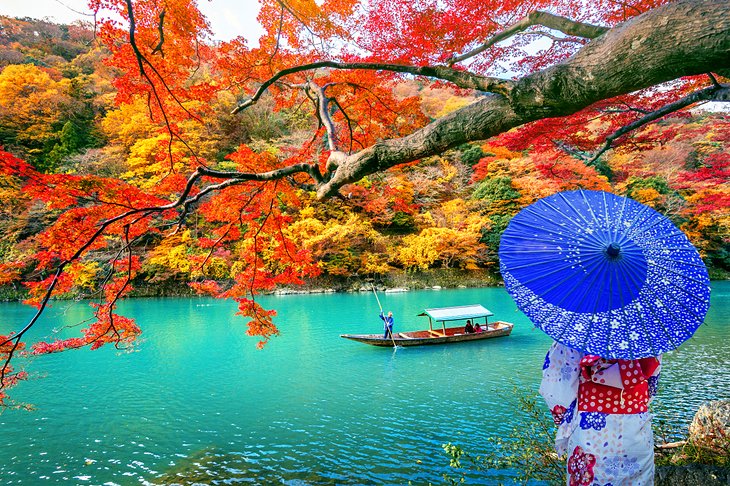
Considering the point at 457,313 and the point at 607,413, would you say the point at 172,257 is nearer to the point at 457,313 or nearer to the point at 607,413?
the point at 457,313

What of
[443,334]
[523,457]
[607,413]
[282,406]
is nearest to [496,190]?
[443,334]

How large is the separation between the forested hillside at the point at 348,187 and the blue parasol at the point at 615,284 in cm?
1535

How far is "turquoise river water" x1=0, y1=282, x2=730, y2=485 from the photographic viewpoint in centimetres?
457

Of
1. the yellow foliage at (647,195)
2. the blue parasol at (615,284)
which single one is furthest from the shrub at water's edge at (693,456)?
the yellow foliage at (647,195)

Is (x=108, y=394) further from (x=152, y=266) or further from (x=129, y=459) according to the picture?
(x=152, y=266)

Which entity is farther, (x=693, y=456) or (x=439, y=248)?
(x=439, y=248)

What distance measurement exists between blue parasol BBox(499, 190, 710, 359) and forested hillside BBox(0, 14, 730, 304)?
15349 mm

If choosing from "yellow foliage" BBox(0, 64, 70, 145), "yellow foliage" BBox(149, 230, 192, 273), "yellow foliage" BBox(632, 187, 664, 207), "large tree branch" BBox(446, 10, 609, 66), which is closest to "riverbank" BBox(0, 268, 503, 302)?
"yellow foliage" BBox(149, 230, 192, 273)

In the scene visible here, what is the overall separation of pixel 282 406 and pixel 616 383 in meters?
5.72

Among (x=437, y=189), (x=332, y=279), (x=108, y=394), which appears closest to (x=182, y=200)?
(x=108, y=394)

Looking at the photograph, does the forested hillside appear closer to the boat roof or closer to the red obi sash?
the boat roof

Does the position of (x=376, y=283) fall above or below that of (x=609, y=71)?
below

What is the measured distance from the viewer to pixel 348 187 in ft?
61.6

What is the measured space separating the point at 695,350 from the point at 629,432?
8.92 metres
